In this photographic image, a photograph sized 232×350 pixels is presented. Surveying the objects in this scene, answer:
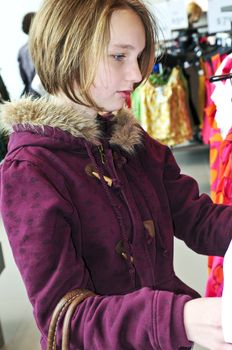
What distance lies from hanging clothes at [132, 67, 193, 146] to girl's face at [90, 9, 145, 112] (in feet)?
8.37

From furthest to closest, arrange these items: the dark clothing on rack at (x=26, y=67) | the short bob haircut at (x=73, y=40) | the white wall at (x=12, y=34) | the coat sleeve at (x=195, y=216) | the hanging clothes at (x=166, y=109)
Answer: the white wall at (x=12, y=34) < the dark clothing on rack at (x=26, y=67) < the hanging clothes at (x=166, y=109) < the coat sleeve at (x=195, y=216) < the short bob haircut at (x=73, y=40)

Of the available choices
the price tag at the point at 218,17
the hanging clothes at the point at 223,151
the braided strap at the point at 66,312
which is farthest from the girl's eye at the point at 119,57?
the price tag at the point at 218,17

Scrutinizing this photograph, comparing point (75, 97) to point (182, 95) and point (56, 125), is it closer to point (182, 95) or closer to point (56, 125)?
point (56, 125)

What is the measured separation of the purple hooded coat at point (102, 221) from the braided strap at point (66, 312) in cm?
1

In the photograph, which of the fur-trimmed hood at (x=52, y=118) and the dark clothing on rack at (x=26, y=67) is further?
the dark clothing on rack at (x=26, y=67)

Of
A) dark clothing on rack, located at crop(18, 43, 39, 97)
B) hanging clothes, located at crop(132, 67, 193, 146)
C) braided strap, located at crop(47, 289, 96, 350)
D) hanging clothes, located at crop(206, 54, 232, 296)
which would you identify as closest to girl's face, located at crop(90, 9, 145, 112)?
braided strap, located at crop(47, 289, 96, 350)

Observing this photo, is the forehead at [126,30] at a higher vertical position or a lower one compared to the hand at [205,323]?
higher

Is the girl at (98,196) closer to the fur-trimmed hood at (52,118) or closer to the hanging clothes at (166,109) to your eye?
the fur-trimmed hood at (52,118)

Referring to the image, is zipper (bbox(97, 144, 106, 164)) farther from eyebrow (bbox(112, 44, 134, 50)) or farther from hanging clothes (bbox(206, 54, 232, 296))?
hanging clothes (bbox(206, 54, 232, 296))

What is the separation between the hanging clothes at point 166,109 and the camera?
330 cm

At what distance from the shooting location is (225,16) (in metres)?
2.22

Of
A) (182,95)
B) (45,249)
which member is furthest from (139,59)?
(182,95)

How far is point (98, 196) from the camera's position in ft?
2.30

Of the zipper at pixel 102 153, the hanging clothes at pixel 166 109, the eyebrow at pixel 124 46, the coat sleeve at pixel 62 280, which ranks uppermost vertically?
the eyebrow at pixel 124 46
